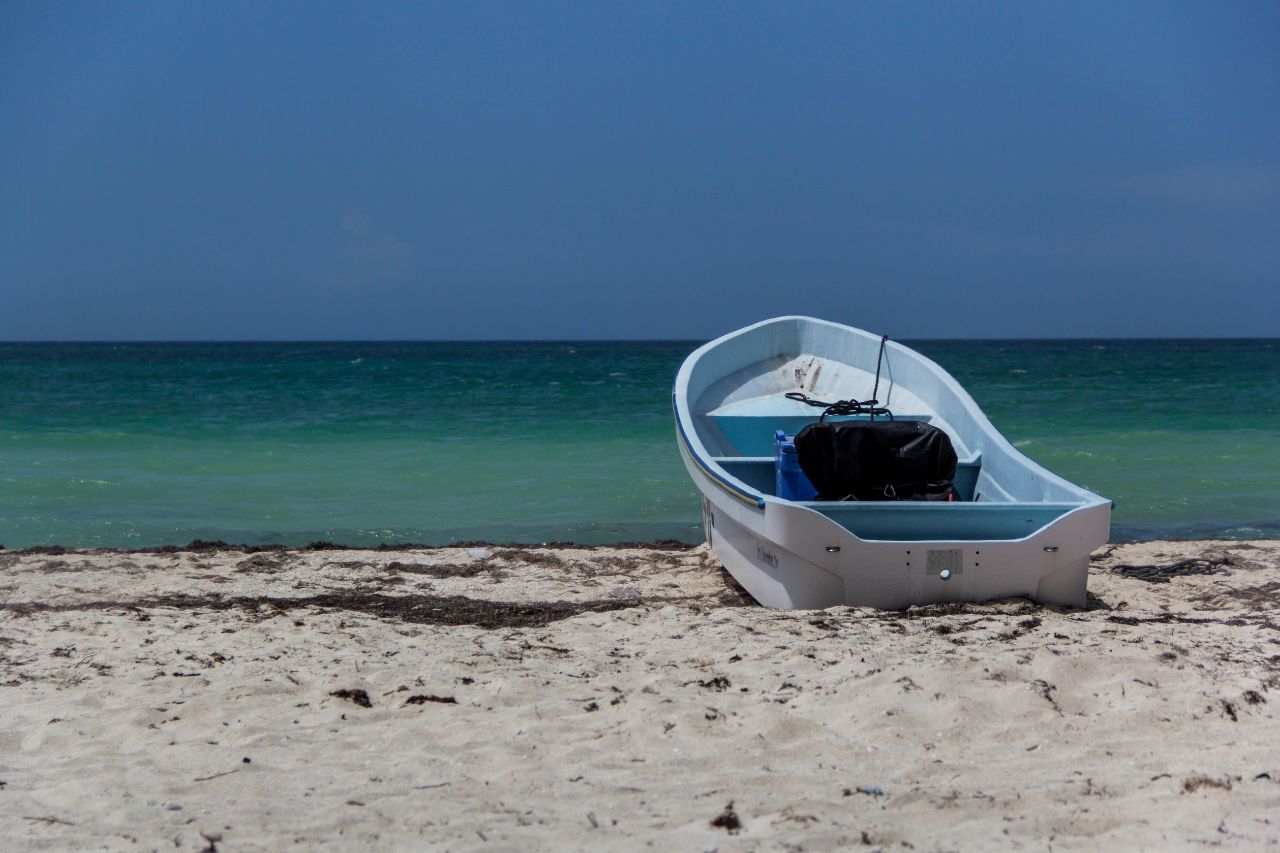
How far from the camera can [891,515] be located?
5441 mm

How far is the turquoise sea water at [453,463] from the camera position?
9609 millimetres

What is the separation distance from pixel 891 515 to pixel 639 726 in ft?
7.40

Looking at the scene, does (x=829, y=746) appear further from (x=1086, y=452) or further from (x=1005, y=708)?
(x=1086, y=452)

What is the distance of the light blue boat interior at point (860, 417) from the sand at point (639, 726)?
0.49 metres

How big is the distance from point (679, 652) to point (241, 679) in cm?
181

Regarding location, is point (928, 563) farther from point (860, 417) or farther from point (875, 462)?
point (860, 417)

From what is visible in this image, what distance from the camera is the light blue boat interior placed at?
545 cm

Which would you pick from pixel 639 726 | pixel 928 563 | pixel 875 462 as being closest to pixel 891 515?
pixel 928 563

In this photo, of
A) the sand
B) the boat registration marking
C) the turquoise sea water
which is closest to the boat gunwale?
the boat registration marking

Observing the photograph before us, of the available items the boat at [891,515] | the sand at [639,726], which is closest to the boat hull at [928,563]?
the boat at [891,515]

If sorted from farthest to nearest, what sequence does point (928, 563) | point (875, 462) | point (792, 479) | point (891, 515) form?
1. point (792, 479)
2. point (875, 462)
3. point (891, 515)
4. point (928, 563)

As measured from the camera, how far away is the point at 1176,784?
9.85ft

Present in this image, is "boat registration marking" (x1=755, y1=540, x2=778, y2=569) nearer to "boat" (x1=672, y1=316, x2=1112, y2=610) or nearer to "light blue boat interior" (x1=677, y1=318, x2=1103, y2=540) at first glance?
"boat" (x1=672, y1=316, x2=1112, y2=610)

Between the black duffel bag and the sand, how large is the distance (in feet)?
3.64
